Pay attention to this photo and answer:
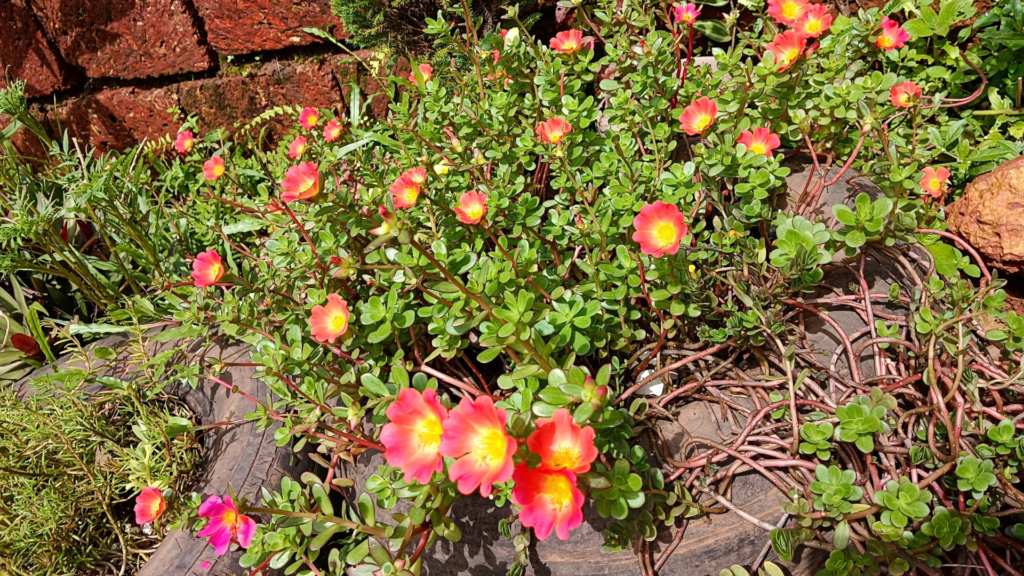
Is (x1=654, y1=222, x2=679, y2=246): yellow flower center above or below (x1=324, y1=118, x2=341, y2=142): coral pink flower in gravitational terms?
below

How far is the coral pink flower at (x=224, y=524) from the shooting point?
106 centimetres

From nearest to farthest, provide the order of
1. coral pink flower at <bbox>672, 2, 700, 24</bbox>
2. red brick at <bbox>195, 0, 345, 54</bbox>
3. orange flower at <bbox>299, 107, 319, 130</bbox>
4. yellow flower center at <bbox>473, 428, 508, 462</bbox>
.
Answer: yellow flower center at <bbox>473, 428, 508, 462</bbox>, coral pink flower at <bbox>672, 2, 700, 24</bbox>, orange flower at <bbox>299, 107, 319, 130</bbox>, red brick at <bbox>195, 0, 345, 54</bbox>

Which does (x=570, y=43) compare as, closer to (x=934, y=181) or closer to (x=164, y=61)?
(x=934, y=181)

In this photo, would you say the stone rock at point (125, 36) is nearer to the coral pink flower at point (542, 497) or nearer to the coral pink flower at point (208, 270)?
the coral pink flower at point (208, 270)

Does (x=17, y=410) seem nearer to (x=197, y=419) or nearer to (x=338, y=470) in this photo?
(x=197, y=419)

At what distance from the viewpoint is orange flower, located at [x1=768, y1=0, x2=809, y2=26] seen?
1.54 metres

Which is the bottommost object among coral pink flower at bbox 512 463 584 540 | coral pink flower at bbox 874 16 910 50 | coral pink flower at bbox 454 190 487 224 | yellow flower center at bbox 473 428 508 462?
coral pink flower at bbox 512 463 584 540

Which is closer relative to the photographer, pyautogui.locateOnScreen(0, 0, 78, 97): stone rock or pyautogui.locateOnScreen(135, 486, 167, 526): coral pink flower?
pyautogui.locateOnScreen(135, 486, 167, 526): coral pink flower

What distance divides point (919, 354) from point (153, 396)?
1937mm

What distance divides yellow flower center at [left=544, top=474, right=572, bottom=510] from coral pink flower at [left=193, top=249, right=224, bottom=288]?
951mm

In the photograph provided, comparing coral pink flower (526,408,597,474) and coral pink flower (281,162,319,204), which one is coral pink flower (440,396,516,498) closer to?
coral pink flower (526,408,597,474)

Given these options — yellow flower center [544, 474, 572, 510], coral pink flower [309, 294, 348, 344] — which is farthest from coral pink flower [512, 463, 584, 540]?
coral pink flower [309, 294, 348, 344]

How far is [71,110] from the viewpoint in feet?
9.55

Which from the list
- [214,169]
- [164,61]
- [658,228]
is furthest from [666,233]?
[164,61]
